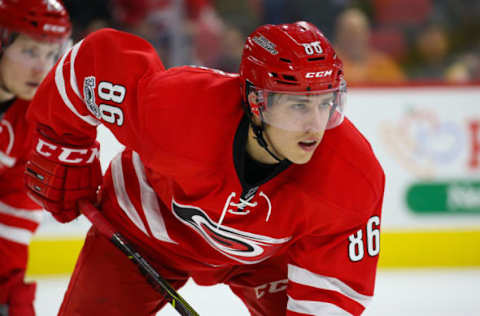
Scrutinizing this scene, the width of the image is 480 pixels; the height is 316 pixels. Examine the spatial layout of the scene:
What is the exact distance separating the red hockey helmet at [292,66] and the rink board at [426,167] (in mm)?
1866

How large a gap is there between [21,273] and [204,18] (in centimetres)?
168

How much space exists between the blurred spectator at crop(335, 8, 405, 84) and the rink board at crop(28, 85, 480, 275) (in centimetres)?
18

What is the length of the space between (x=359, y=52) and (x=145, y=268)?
2254mm

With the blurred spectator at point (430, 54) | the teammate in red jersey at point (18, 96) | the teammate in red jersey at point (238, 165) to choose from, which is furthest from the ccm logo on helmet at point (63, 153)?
the blurred spectator at point (430, 54)

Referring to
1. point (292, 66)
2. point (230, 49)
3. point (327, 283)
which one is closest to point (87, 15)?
point (230, 49)

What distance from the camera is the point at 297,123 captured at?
1523 millimetres

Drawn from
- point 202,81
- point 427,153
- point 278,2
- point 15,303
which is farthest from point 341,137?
point 278,2

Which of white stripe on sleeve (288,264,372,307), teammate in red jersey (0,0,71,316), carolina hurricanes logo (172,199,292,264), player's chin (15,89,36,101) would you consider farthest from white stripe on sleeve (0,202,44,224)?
white stripe on sleeve (288,264,372,307)

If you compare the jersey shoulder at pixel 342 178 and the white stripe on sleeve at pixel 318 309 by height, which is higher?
the jersey shoulder at pixel 342 178

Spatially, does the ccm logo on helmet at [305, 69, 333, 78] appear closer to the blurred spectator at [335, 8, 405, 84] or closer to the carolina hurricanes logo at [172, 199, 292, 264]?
the carolina hurricanes logo at [172, 199, 292, 264]

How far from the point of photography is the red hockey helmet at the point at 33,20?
88.7 inches

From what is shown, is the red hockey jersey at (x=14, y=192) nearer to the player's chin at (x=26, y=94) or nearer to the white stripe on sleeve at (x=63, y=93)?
the player's chin at (x=26, y=94)

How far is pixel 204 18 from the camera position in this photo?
348 centimetres

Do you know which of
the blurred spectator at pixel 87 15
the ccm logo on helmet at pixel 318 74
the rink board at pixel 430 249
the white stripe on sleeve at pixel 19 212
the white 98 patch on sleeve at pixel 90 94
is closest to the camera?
the ccm logo on helmet at pixel 318 74
